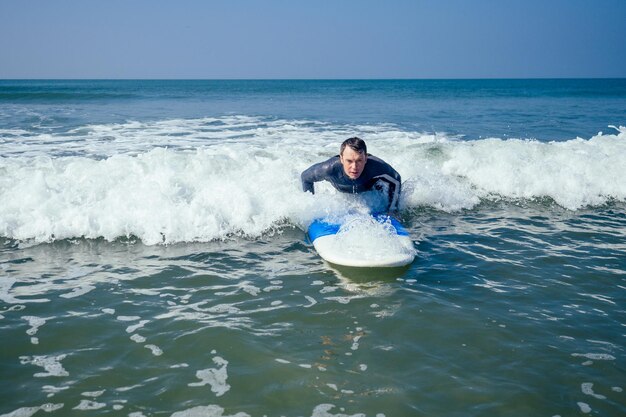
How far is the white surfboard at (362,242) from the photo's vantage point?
5.33 meters

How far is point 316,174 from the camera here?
23.0ft

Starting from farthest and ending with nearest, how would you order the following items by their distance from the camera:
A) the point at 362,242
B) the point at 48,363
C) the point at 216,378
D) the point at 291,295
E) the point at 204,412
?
1. the point at 362,242
2. the point at 291,295
3. the point at 48,363
4. the point at 216,378
5. the point at 204,412

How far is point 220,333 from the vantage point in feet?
13.0

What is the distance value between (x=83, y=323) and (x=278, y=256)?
2.42 m

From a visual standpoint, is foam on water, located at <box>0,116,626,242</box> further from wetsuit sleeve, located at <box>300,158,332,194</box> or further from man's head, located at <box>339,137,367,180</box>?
man's head, located at <box>339,137,367,180</box>

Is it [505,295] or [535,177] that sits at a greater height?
[535,177]

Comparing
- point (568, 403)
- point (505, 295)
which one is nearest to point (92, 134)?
point (505, 295)

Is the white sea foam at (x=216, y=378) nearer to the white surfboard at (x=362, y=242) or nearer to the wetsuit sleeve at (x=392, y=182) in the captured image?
the white surfboard at (x=362, y=242)

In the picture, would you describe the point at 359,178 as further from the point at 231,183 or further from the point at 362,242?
the point at 231,183

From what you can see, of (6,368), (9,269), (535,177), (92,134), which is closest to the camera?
(6,368)

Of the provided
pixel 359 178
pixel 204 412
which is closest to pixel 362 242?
pixel 359 178

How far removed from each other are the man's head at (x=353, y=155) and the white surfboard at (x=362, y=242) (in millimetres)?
681

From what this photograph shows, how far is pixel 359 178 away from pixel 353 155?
87 cm

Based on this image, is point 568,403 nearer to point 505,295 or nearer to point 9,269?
point 505,295
